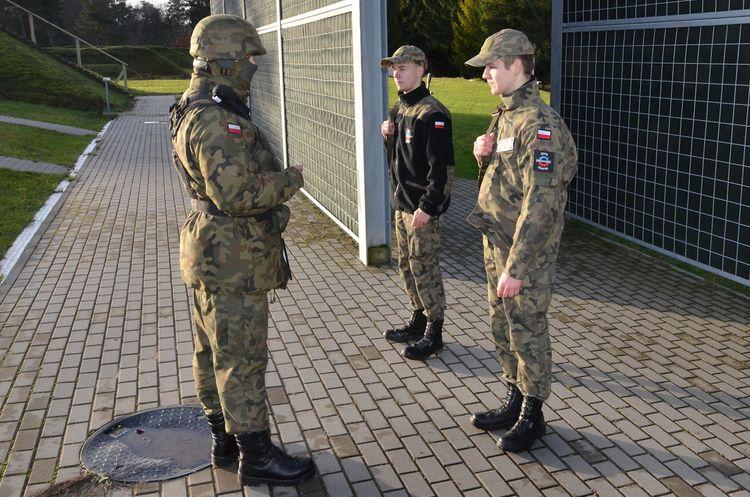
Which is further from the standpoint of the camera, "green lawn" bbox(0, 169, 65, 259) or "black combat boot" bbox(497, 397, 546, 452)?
"green lawn" bbox(0, 169, 65, 259)

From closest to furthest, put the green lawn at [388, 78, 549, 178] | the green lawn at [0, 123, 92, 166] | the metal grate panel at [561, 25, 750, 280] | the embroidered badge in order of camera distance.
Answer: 1. the embroidered badge
2. the metal grate panel at [561, 25, 750, 280]
3. the green lawn at [0, 123, 92, 166]
4. the green lawn at [388, 78, 549, 178]

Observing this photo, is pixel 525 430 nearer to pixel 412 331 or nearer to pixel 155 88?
pixel 412 331

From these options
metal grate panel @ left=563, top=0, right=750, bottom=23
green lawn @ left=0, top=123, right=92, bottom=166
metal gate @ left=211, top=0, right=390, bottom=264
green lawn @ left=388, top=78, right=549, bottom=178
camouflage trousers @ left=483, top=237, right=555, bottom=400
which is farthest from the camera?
green lawn @ left=388, top=78, right=549, bottom=178

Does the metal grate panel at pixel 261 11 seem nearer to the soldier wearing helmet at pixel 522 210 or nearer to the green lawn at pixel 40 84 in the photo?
the soldier wearing helmet at pixel 522 210

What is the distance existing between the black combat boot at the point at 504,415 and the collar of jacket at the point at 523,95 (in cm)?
165

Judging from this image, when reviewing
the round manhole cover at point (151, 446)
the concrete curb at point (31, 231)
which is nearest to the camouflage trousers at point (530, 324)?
the round manhole cover at point (151, 446)

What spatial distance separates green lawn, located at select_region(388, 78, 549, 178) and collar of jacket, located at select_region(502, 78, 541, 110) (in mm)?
4866

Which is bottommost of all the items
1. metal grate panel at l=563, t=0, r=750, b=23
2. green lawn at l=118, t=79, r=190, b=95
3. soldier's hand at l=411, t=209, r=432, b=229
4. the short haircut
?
soldier's hand at l=411, t=209, r=432, b=229

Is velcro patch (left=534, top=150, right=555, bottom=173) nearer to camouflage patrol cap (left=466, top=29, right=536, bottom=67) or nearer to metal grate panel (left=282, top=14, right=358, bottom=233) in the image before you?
camouflage patrol cap (left=466, top=29, right=536, bottom=67)

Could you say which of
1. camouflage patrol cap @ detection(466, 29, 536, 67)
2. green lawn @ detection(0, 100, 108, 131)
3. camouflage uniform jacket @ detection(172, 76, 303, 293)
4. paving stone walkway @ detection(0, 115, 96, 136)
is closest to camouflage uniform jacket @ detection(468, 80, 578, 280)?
camouflage patrol cap @ detection(466, 29, 536, 67)

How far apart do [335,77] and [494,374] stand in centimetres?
459

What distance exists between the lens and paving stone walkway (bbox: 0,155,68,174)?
13258 mm

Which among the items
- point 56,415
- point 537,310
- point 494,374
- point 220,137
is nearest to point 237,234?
point 220,137

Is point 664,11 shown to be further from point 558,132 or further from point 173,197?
Result: point 173,197
